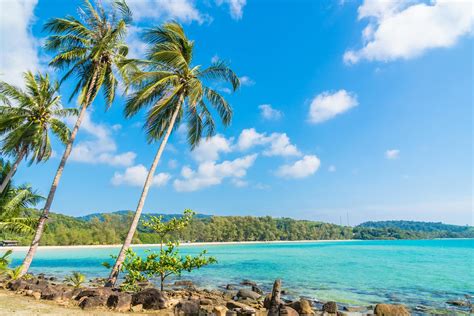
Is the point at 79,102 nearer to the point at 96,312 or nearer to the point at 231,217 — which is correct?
the point at 96,312

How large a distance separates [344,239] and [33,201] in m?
179

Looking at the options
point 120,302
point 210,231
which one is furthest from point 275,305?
point 210,231

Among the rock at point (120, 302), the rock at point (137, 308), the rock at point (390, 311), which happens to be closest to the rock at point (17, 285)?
the rock at point (120, 302)

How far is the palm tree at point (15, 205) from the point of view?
16834mm

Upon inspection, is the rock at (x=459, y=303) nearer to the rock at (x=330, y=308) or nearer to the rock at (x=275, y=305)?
the rock at (x=330, y=308)

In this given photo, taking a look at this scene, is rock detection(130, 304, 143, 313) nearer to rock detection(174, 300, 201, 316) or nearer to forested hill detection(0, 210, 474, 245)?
rock detection(174, 300, 201, 316)

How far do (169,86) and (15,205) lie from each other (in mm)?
12518

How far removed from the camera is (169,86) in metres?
15.4

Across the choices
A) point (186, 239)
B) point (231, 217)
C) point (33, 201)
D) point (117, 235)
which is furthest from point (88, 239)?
point (33, 201)

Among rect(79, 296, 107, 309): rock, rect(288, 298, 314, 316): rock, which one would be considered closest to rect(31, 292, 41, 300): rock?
rect(79, 296, 107, 309): rock

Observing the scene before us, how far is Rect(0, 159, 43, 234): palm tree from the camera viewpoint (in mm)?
16834

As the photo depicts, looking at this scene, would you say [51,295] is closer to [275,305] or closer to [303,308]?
[275,305]

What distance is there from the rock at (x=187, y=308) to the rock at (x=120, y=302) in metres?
1.47

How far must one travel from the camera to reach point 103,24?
1602cm
